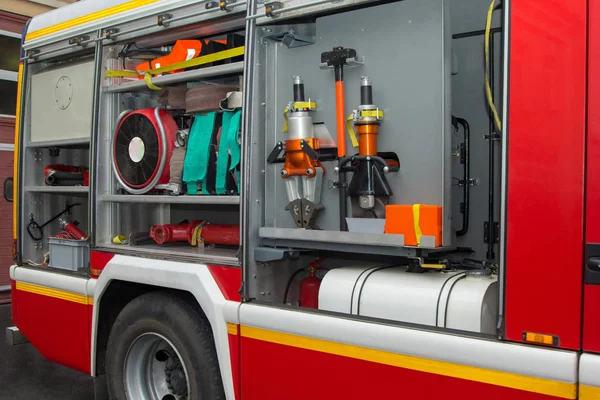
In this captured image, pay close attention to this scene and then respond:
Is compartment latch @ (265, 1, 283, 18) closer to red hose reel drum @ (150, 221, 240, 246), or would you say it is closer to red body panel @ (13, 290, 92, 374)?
→ red hose reel drum @ (150, 221, 240, 246)

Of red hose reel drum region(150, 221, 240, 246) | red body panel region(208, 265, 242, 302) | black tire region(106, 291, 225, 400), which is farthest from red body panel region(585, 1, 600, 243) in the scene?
red hose reel drum region(150, 221, 240, 246)

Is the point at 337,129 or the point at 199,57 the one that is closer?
the point at 337,129

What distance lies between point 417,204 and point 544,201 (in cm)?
69

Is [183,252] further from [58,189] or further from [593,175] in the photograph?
[593,175]

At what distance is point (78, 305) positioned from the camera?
404 cm

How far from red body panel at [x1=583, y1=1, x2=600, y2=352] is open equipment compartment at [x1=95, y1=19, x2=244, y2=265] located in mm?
1801

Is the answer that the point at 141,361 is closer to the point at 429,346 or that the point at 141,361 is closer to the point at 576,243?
the point at 429,346

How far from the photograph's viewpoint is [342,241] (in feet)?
9.34

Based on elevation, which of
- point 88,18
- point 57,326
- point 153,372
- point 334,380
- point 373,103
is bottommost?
point 153,372

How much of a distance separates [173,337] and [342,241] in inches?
47.5

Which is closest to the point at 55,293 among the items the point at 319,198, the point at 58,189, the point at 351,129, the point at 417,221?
the point at 58,189

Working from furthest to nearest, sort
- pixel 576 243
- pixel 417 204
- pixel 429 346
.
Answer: pixel 417 204 → pixel 429 346 → pixel 576 243

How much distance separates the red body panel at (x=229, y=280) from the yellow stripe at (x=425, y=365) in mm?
184

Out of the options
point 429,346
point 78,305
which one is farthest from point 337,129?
point 78,305
